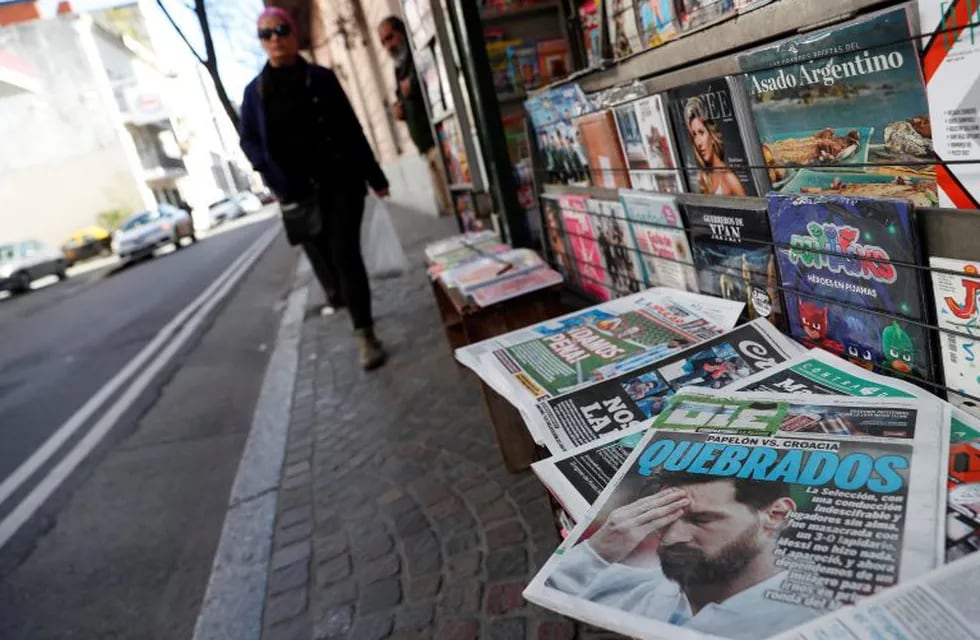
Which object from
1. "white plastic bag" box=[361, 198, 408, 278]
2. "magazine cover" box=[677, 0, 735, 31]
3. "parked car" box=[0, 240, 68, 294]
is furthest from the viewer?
"parked car" box=[0, 240, 68, 294]

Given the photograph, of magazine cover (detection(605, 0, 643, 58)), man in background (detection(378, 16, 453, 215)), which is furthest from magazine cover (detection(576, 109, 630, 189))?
man in background (detection(378, 16, 453, 215))

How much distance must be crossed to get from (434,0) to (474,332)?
66.1 inches

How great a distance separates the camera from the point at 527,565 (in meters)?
1.58

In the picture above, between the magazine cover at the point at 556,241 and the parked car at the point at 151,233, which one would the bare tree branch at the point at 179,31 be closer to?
the magazine cover at the point at 556,241

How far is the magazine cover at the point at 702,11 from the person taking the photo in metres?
1.29

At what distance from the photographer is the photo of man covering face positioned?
26.2 inches

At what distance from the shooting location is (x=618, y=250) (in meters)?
1.93

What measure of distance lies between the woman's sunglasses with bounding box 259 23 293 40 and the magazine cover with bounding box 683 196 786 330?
7.49 feet

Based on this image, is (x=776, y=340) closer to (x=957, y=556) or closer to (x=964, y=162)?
(x=964, y=162)

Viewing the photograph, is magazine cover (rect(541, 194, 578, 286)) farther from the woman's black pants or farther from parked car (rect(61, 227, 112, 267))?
parked car (rect(61, 227, 112, 267))

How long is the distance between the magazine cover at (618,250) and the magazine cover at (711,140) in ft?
1.06

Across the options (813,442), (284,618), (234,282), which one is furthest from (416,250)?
(813,442)

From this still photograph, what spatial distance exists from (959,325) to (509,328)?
4.22 ft

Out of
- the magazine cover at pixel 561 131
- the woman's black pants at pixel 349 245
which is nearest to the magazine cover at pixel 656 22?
the magazine cover at pixel 561 131
